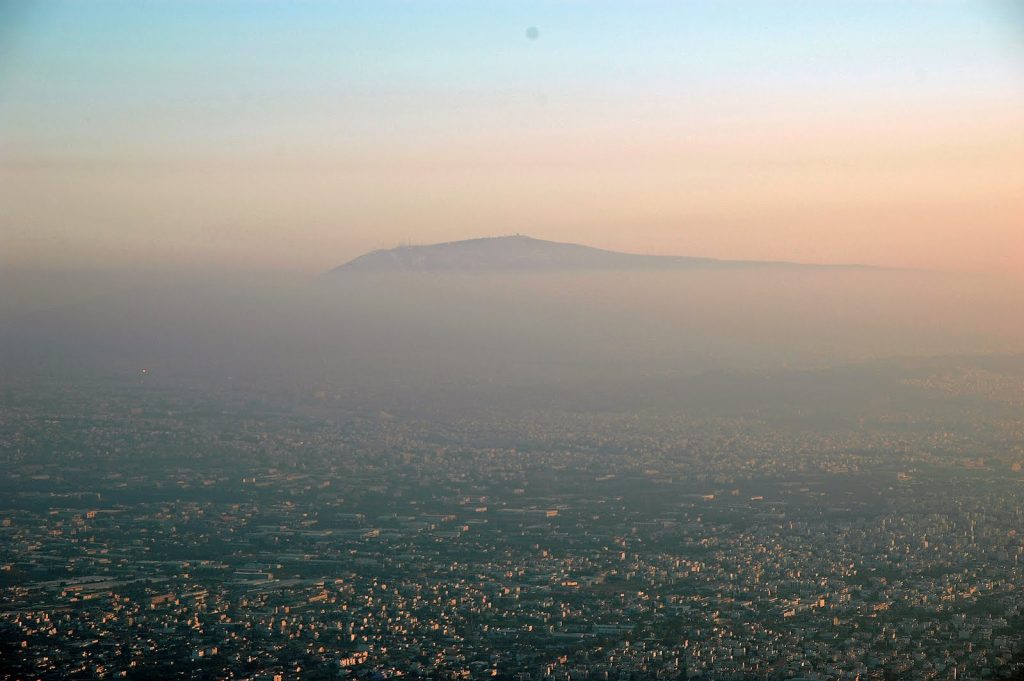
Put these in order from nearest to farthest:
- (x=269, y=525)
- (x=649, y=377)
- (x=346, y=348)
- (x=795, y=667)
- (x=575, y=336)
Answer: (x=795, y=667)
(x=269, y=525)
(x=649, y=377)
(x=346, y=348)
(x=575, y=336)

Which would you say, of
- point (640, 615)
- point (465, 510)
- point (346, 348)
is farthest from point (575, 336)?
point (640, 615)

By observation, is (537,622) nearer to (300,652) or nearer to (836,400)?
(300,652)

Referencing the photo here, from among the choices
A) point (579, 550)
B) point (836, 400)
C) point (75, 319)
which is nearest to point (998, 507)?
point (579, 550)

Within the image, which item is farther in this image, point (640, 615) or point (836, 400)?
point (836, 400)

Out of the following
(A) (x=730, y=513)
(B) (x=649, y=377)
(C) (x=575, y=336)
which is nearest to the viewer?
(A) (x=730, y=513)

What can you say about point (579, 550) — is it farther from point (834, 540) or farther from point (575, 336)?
point (575, 336)

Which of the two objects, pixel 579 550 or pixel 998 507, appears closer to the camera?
pixel 579 550
